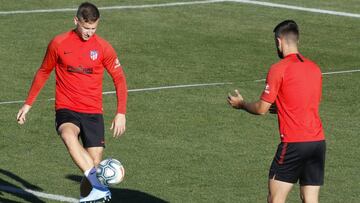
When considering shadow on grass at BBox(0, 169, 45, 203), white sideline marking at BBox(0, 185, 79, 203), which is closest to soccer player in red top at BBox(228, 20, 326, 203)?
white sideline marking at BBox(0, 185, 79, 203)

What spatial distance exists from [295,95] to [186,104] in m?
8.51

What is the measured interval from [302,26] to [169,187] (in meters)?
13.2

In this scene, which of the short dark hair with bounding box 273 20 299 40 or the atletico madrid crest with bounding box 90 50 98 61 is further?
the atletico madrid crest with bounding box 90 50 98 61

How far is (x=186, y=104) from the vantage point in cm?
2055

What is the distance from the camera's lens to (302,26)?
91.4 ft

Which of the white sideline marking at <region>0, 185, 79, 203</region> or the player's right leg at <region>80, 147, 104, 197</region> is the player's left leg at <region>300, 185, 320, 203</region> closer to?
the player's right leg at <region>80, 147, 104, 197</region>

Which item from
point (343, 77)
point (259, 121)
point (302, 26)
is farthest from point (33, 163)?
point (302, 26)

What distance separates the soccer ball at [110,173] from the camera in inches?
545

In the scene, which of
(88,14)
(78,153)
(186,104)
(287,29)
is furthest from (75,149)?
(186,104)

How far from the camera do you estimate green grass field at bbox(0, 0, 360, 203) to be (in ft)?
51.4

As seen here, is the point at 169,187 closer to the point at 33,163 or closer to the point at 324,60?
the point at 33,163

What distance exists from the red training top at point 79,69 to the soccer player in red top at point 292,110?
2531 mm

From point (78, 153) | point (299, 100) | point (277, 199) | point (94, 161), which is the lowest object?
point (277, 199)

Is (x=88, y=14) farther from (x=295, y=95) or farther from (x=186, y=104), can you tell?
(x=186, y=104)
